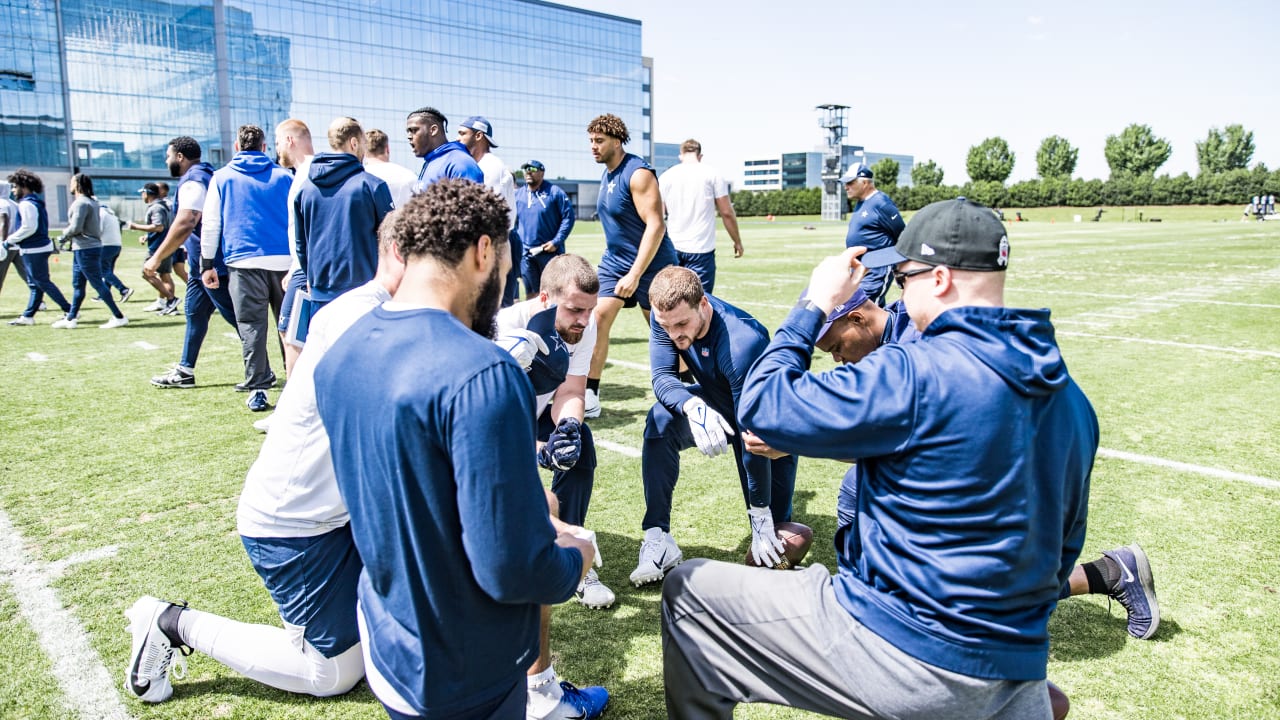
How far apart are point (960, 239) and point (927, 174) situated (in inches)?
4377

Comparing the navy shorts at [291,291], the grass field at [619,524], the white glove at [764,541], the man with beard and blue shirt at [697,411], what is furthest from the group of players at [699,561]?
the navy shorts at [291,291]

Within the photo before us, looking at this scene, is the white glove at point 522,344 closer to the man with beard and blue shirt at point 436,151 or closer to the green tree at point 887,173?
the man with beard and blue shirt at point 436,151

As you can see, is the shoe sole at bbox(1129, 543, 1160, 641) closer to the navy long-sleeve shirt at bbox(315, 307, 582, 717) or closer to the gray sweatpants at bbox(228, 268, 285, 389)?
the navy long-sleeve shirt at bbox(315, 307, 582, 717)

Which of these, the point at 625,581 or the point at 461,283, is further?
the point at 625,581

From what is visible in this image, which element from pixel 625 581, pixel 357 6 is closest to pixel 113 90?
pixel 357 6

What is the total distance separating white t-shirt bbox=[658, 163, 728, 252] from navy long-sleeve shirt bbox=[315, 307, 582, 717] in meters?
6.67

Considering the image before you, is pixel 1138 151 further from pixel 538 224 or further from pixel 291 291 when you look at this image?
pixel 291 291

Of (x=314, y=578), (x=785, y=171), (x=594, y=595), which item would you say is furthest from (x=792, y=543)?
(x=785, y=171)

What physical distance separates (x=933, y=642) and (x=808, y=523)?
2.73 meters

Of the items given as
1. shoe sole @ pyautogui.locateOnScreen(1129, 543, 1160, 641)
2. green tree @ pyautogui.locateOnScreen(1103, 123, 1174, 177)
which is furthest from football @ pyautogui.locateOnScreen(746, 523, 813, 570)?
green tree @ pyautogui.locateOnScreen(1103, 123, 1174, 177)

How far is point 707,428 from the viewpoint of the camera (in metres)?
3.68

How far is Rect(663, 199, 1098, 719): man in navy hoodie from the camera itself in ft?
6.23

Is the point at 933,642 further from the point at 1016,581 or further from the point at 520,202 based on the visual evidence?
the point at 520,202

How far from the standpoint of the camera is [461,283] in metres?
1.92
